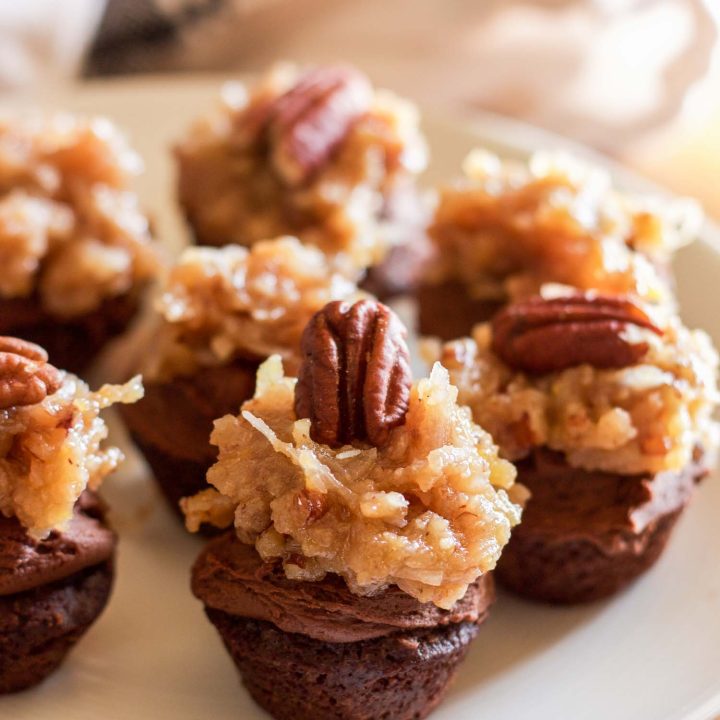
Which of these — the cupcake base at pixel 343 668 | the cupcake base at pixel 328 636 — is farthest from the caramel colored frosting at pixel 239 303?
the cupcake base at pixel 343 668

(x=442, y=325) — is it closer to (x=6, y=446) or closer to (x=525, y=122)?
(x=6, y=446)

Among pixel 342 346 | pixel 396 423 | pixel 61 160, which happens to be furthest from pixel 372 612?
pixel 61 160

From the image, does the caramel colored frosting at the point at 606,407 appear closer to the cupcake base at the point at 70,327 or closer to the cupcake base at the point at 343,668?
the cupcake base at the point at 343,668

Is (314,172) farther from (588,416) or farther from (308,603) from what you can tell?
(308,603)

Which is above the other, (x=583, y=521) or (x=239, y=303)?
(x=239, y=303)

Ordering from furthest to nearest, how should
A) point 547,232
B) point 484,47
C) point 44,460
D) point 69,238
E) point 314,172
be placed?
point 484,47 → point 314,172 → point 69,238 → point 547,232 → point 44,460

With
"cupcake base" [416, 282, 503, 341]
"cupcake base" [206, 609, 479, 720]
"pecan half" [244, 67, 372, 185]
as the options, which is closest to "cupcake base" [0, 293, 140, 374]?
"pecan half" [244, 67, 372, 185]

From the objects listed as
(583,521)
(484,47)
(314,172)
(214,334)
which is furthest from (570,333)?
(484,47)

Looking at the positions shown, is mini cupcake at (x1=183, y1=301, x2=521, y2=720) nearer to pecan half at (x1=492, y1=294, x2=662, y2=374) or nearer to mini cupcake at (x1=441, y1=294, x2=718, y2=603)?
mini cupcake at (x1=441, y1=294, x2=718, y2=603)
